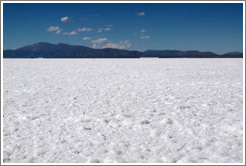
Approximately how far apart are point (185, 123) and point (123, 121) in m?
1.04

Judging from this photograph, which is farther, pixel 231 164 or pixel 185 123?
pixel 185 123

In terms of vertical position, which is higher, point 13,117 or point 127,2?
point 127,2

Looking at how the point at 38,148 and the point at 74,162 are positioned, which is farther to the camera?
the point at 38,148

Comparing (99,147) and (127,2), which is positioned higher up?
(127,2)

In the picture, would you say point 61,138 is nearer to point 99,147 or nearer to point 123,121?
point 99,147

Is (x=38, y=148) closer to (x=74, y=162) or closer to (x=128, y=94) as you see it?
(x=74, y=162)

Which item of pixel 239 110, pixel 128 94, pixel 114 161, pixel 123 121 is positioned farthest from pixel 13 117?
pixel 239 110

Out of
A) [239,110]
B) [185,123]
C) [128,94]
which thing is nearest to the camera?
[185,123]

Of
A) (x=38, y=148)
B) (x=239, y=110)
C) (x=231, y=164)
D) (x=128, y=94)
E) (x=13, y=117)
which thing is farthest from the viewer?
(x=128, y=94)

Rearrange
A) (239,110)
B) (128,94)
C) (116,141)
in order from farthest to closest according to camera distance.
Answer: (128,94)
(239,110)
(116,141)

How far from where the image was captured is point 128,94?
6.23 m

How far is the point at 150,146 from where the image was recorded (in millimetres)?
2910

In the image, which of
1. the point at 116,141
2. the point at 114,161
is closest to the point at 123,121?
the point at 116,141

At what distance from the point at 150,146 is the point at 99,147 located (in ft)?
2.17
